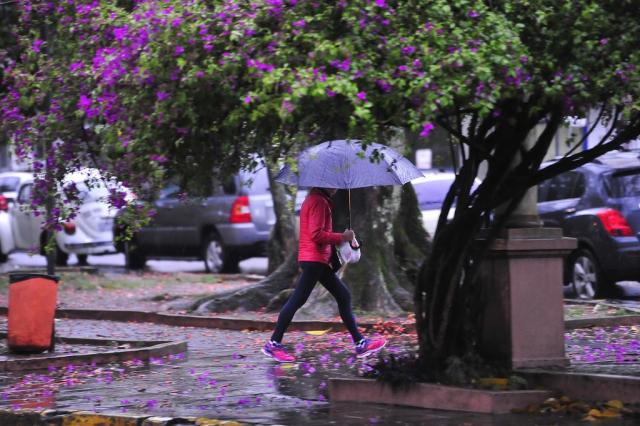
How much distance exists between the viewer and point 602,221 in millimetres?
14633

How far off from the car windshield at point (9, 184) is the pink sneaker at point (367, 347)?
60.7ft

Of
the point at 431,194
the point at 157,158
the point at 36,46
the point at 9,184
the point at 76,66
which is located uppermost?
the point at 36,46

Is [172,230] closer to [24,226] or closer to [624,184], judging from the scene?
[24,226]

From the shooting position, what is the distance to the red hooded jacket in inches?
404

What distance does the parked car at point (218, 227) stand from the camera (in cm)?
2119

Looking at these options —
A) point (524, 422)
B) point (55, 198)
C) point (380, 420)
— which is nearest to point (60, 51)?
point (55, 198)

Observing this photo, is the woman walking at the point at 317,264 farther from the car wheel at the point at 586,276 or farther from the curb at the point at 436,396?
the car wheel at the point at 586,276

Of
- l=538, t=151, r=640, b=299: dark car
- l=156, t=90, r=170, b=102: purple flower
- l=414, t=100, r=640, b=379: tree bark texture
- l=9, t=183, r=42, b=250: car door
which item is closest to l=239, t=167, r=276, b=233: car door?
l=9, t=183, r=42, b=250: car door

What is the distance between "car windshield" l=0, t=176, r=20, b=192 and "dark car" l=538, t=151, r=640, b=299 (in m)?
15.4

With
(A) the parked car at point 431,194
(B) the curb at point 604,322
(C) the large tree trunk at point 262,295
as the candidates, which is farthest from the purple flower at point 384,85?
(A) the parked car at point 431,194

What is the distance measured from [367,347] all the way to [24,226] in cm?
1594

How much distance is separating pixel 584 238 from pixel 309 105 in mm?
9053

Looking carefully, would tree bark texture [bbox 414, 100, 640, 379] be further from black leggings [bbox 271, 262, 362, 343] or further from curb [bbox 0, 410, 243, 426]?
black leggings [bbox 271, 262, 362, 343]

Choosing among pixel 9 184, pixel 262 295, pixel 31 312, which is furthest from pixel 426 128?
pixel 9 184
